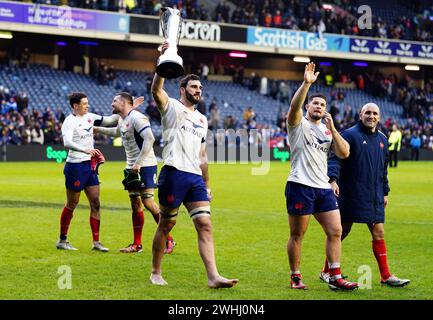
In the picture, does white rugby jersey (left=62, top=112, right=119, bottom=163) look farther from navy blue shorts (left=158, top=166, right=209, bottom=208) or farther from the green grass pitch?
navy blue shorts (left=158, top=166, right=209, bottom=208)

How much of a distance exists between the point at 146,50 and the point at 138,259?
146 ft

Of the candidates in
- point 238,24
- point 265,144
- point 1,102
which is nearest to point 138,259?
point 1,102

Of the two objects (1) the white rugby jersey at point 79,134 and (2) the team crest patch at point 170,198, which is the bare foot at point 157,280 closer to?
(2) the team crest patch at point 170,198

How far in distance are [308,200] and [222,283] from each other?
1231 millimetres

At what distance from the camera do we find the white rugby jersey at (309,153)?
8.91 metres

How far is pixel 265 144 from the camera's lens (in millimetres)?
44281

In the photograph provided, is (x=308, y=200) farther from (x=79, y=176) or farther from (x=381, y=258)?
(x=79, y=176)

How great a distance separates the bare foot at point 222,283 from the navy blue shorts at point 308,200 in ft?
3.17

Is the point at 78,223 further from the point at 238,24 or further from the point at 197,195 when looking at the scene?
the point at 238,24

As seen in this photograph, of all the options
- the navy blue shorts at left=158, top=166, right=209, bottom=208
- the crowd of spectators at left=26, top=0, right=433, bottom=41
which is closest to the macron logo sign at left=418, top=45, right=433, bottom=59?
the crowd of spectators at left=26, top=0, right=433, bottom=41

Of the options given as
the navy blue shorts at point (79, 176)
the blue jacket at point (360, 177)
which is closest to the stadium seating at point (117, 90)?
the navy blue shorts at point (79, 176)

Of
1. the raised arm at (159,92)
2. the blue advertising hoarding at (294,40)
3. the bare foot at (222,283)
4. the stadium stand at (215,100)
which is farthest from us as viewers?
the blue advertising hoarding at (294,40)

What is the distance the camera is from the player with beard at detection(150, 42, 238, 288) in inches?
342

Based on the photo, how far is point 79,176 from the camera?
11922 millimetres
